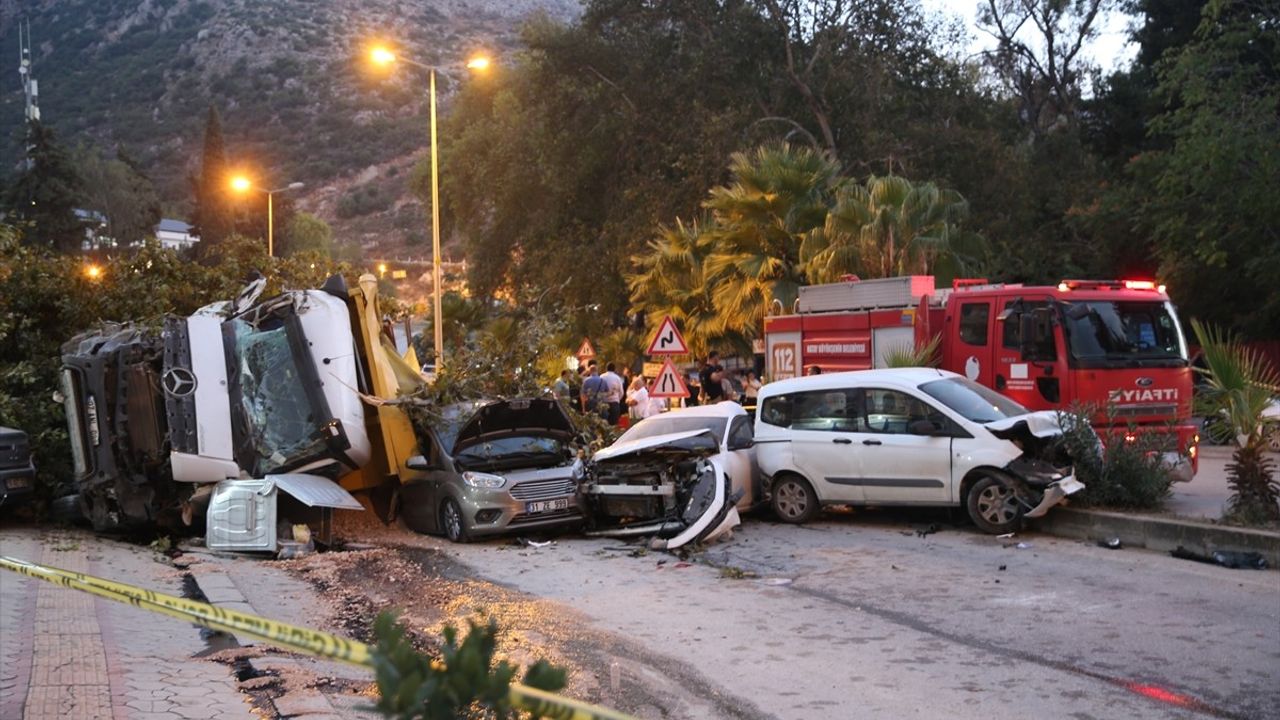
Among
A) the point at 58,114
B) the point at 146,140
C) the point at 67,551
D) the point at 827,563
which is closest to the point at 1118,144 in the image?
the point at 827,563

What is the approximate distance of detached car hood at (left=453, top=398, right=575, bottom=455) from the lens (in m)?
A: 13.5

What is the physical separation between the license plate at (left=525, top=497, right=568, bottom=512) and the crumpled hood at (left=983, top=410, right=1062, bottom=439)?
447 centimetres

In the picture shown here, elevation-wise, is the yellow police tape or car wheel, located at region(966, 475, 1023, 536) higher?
the yellow police tape

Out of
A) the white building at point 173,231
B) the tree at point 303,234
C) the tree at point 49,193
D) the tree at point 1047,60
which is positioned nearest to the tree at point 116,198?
the white building at point 173,231

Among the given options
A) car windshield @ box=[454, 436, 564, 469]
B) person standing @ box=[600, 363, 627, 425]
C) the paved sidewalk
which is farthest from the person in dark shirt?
the paved sidewalk

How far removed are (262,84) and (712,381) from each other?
379 ft

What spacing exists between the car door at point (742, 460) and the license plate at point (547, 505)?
5.91 feet

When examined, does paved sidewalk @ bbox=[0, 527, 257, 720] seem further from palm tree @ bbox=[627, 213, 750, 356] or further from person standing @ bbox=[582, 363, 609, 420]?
palm tree @ bbox=[627, 213, 750, 356]

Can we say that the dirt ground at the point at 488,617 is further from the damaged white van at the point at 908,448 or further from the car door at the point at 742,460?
the damaged white van at the point at 908,448

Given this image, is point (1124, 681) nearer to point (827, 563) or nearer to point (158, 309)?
point (827, 563)

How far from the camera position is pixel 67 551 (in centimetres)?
1209

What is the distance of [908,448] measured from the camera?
12594 millimetres

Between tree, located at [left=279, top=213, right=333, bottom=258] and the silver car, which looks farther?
tree, located at [left=279, top=213, right=333, bottom=258]

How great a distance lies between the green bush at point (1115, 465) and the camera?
1205 centimetres
